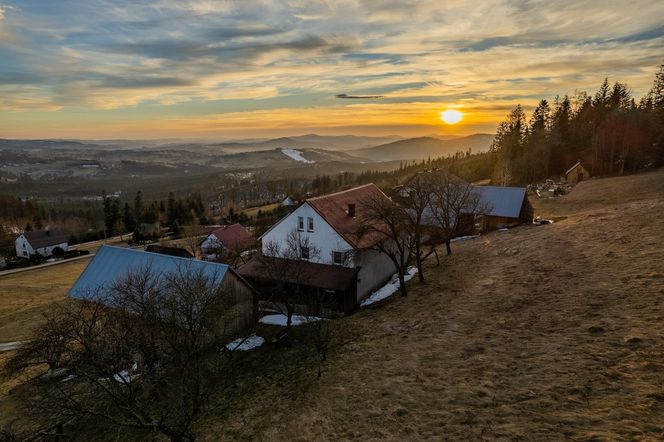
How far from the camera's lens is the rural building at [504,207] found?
50.3 m

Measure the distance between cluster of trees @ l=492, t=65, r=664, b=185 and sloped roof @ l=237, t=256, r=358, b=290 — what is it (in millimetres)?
68756

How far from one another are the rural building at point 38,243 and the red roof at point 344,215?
82.2m

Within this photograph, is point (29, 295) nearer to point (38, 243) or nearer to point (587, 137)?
point (38, 243)

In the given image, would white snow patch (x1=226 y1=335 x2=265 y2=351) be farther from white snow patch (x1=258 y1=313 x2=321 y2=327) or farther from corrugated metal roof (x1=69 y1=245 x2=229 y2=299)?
corrugated metal roof (x1=69 y1=245 x2=229 y2=299)

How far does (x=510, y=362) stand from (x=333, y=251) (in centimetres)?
2047

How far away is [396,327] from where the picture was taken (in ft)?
81.1

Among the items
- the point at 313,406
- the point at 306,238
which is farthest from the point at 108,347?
the point at 306,238

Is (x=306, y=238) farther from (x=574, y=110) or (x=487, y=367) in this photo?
(x=574, y=110)

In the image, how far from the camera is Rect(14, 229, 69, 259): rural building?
87.5 m

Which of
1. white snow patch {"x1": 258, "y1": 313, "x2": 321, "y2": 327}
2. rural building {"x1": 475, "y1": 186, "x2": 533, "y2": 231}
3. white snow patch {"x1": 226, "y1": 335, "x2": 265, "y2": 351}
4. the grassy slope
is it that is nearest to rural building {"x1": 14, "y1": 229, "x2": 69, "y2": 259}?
white snow patch {"x1": 258, "y1": 313, "x2": 321, "y2": 327}

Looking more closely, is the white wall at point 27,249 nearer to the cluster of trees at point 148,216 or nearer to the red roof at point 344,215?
the cluster of trees at point 148,216

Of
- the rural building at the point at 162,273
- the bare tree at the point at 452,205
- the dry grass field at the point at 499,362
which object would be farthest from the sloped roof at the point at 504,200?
the rural building at the point at 162,273

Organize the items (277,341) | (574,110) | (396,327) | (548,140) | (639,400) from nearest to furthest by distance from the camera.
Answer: (639,400)
(396,327)
(277,341)
(548,140)
(574,110)

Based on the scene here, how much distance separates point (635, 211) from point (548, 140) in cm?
6227
